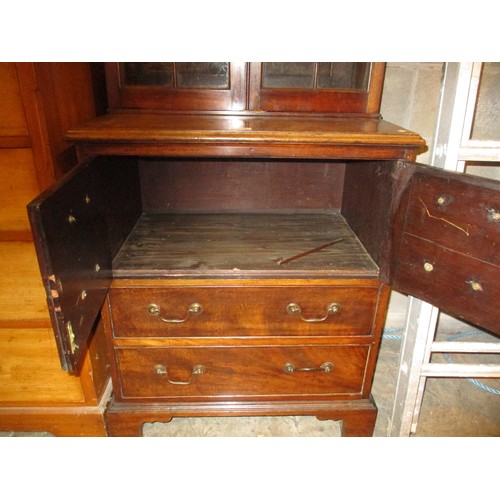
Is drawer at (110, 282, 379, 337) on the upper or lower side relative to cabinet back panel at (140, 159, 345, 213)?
lower

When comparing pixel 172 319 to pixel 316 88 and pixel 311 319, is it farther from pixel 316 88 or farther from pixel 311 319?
pixel 316 88

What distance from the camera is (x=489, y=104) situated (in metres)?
1.50

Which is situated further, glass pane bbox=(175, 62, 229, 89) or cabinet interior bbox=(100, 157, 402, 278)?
glass pane bbox=(175, 62, 229, 89)

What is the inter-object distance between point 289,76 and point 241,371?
1027 millimetres

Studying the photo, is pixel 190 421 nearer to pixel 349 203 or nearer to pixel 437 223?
pixel 349 203

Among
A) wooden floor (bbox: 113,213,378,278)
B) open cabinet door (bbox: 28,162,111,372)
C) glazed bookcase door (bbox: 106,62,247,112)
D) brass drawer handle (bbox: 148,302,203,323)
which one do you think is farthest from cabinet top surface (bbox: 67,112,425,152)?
brass drawer handle (bbox: 148,302,203,323)

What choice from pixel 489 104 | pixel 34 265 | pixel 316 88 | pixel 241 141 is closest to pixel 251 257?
pixel 241 141

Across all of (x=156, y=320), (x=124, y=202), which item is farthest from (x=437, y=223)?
(x=124, y=202)

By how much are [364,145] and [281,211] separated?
59 cm

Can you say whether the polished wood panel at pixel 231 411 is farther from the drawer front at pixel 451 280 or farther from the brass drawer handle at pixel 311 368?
the drawer front at pixel 451 280

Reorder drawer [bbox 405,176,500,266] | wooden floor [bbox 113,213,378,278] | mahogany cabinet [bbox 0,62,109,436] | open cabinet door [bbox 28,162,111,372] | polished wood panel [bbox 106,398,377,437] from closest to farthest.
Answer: open cabinet door [bbox 28,162,111,372] < drawer [bbox 405,176,500,266] < mahogany cabinet [bbox 0,62,109,436] < wooden floor [bbox 113,213,378,278] < polished wood panel [bbox 106,398,377,437]

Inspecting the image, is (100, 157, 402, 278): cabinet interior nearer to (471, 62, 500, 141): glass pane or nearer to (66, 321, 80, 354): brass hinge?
(66, 321, 80, 354): brass hinge

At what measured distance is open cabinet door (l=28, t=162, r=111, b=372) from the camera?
→ 2.29 ft

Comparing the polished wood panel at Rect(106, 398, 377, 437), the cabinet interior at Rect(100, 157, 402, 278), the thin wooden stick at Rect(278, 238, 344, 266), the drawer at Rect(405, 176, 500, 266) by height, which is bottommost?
the polished wood panel at Rect(106, 398, 377, 437)
